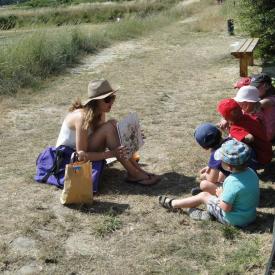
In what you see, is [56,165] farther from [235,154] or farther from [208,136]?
[235,154]

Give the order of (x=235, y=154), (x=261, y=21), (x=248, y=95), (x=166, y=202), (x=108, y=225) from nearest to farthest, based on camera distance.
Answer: (x=235, y=154), (x=108, y=225), (x=166, y=202), (x=248, y=95), (x=261, y=21)

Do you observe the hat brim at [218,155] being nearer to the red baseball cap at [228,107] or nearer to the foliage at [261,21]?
the red baseball cap at [228,107]

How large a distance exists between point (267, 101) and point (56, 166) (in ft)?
6.69

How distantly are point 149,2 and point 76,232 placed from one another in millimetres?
35887

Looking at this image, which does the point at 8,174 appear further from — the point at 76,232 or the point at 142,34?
the point at 142,34

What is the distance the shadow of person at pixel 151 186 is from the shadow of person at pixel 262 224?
0.82 metres

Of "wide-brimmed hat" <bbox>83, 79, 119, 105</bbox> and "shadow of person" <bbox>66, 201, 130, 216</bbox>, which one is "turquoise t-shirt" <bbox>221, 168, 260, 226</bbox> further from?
"wide-brimmed hat" <bbox>83, 79, 119, 105</bbox>

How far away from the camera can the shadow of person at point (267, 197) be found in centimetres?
388

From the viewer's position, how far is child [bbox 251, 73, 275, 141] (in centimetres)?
457

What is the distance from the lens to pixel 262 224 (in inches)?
139

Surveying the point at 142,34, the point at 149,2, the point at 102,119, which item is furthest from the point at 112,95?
the point at 149,2

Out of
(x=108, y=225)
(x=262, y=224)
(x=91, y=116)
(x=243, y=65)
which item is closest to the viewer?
(x=262, y=224)

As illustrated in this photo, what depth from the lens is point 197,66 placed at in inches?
419

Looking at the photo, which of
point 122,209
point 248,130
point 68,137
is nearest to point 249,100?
point 248,130
